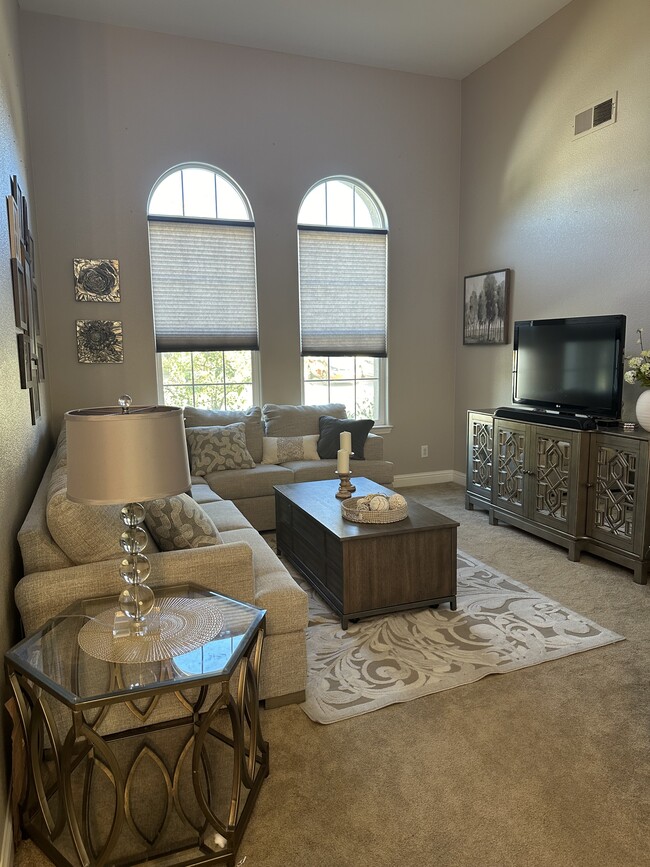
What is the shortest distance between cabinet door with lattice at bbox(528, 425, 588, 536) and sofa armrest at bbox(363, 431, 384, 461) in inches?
51.4

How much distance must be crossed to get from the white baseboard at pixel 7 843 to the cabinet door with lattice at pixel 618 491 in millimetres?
3264

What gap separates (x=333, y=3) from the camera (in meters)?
4.32

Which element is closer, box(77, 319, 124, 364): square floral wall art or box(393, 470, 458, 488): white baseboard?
box(77, 319, 124, 364): square floral wall art

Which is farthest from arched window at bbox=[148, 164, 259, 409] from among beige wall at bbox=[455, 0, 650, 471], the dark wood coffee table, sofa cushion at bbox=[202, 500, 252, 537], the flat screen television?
the dark wood coffee table

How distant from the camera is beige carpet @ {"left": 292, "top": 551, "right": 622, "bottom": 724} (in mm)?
2426

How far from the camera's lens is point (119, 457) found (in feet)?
5.12

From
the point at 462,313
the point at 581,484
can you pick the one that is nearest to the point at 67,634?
the point at 581,484

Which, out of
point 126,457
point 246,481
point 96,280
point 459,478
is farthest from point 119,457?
point 459,478

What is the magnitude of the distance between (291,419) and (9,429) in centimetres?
306

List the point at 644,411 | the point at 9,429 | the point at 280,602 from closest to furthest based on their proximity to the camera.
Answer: the point at 9,429 < the point at 280,602 < the point at 644,411

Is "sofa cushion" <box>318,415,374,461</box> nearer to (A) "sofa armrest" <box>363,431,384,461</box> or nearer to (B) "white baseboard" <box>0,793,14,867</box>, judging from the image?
(A) "sofa armrest" <box>363,431,384,461</box>

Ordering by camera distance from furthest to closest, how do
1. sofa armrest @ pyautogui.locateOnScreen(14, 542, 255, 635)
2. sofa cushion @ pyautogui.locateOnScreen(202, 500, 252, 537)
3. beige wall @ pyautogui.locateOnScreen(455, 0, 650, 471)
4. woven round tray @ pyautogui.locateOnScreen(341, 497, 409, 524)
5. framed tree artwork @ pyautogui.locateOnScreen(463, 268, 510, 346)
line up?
framed tree artwork @ pyautogui.locateOnScreen(463, 268, 510, 346) → beige wall @ pyautogui.locateOnScreen(455, 0, 650, 471) → sofa cushion @ pyautogui.locateOnScreen(202, 500, 252, 537) → woven round tray @ pyautogui.locateOnScreen(341, 497, 409, 524) → sofa armrest @ pyautogui.locateOnScreen(14, 542, 255, 635)

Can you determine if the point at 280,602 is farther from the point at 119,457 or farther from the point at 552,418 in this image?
the point at 552,418

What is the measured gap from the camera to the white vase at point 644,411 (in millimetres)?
3486
